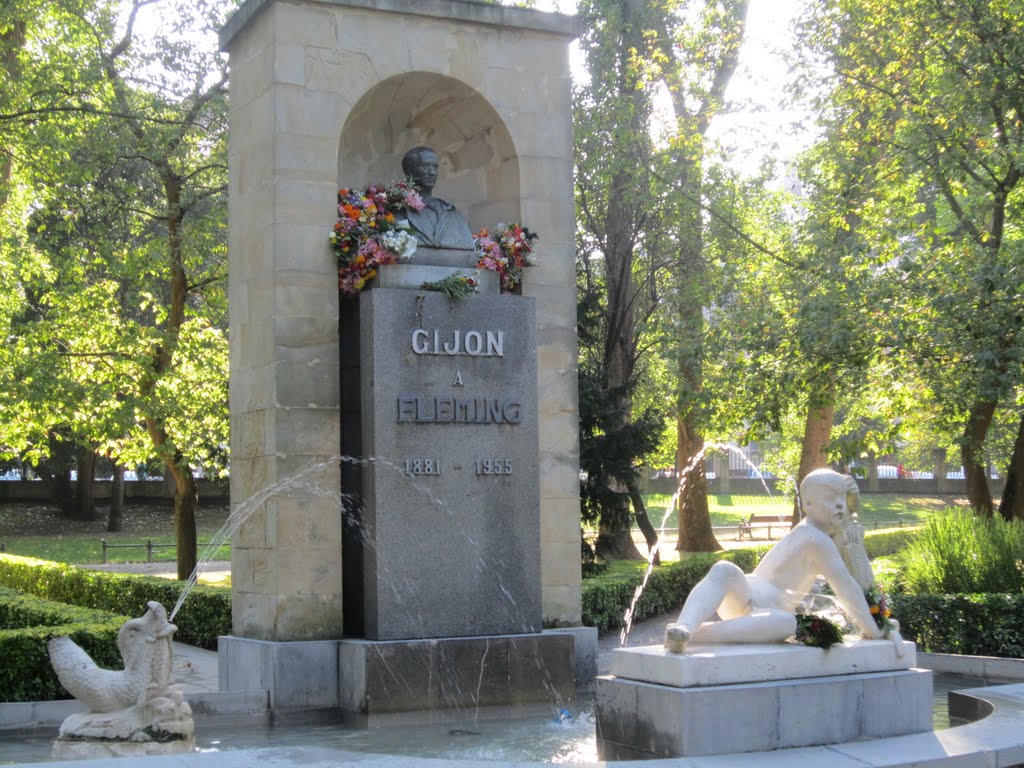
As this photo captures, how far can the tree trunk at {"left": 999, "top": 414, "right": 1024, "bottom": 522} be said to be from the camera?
19.7m

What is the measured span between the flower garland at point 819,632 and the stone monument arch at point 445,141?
585 centimetres

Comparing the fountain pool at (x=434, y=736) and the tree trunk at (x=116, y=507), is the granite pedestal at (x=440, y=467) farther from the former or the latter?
the tree trunk at (x=116, y=507)

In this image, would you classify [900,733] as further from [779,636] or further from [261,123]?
[261,123]

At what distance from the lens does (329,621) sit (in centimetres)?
1138

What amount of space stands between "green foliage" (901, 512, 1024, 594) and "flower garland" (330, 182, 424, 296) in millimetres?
7130

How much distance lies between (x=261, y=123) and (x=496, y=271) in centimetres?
250

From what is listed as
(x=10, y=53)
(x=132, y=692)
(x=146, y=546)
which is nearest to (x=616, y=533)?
(x=10, y=53)

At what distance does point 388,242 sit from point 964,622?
7111 mm

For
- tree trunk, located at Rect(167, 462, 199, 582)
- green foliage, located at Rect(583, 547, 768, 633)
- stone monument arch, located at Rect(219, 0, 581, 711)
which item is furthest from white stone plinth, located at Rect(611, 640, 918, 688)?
tree trunk, located at Rect(167, 462, 199, 582)

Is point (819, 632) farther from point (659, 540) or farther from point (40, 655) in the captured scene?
point (659, 540)

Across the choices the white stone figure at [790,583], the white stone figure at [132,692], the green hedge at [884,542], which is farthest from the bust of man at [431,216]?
the green hedge at [884,542]

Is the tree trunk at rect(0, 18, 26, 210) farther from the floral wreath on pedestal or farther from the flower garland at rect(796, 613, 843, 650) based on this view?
the flower garland at rect(796, 613, 843, 650)

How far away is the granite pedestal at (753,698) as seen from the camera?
7.61 m

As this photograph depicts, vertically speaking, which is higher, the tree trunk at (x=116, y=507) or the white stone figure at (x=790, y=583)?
the tree trunk at (x=116, y=507)
